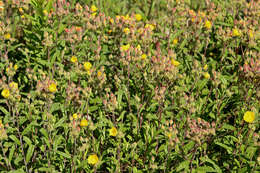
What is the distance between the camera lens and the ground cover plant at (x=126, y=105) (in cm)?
313

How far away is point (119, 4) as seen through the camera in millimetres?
5750

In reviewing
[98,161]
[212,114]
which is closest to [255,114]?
[212,114]

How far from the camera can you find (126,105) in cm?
375

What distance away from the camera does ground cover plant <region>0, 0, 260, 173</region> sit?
10.3ft

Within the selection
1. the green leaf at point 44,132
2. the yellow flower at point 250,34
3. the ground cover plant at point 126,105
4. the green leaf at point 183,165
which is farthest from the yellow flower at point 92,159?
the yellow flower at point 250,34

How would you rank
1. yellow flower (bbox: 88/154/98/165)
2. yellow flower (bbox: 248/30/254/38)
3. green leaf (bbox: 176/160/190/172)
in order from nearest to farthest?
yellow flower (bbox: 88/154/98/165) < green leaf (bbox: 176/160/190/172) < yellow flower (bbox: 248/30/254/38)

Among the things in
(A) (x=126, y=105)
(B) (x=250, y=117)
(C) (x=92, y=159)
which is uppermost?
(B) (x=250, y=117)

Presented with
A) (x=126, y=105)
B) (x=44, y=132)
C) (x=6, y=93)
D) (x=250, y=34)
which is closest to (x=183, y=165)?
(x=126, y=105)

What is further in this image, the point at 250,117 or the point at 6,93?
the point at 250,117

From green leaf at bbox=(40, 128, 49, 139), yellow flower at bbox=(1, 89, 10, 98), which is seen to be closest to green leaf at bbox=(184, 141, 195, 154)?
green leaf at bbox=(40, 128, 49, 139)

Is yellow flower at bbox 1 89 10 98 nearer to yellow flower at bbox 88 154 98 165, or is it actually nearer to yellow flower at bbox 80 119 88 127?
yellow flower at bbox 80 119 88 127

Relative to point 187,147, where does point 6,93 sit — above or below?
above

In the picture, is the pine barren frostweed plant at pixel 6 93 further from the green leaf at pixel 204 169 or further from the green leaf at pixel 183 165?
the green leaf at pixel 204 169

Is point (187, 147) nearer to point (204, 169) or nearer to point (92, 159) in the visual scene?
point (204, 169)
